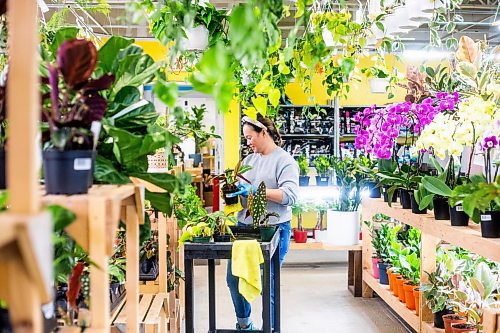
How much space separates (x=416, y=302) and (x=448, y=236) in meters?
0.97

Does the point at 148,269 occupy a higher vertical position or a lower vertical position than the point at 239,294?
higher

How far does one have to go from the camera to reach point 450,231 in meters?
3.47

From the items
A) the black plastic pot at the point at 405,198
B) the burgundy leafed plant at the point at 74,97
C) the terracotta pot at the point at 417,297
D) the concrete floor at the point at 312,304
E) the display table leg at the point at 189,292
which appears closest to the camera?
the burgundy leafed plant at the point at 74,97

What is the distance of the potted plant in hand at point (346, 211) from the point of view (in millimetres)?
5910

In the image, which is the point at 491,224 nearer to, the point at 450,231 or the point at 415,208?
the point at 450,231

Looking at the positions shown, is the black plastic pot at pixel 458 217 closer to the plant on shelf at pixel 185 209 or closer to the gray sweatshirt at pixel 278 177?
the gray sweatshirt at pixel 278 177

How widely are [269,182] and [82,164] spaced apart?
3.14 meters

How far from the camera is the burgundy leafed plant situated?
136cm

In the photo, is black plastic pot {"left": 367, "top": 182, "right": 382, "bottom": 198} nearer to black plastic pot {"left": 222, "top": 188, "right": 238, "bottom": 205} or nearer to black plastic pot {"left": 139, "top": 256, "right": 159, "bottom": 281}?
black plastic pot {"left": 222, "top": 188, "right": 238, "bottom": 205}

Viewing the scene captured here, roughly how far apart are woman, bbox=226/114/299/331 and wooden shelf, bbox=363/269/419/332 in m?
0.97

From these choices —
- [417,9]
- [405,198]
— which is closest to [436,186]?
[405,198]

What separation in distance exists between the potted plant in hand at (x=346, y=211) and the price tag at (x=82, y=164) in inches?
181

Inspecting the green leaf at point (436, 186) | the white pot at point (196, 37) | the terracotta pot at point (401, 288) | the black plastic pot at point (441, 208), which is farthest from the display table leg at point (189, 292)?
the terracotta pot at point (401, 288)

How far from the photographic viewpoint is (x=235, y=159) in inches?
424
